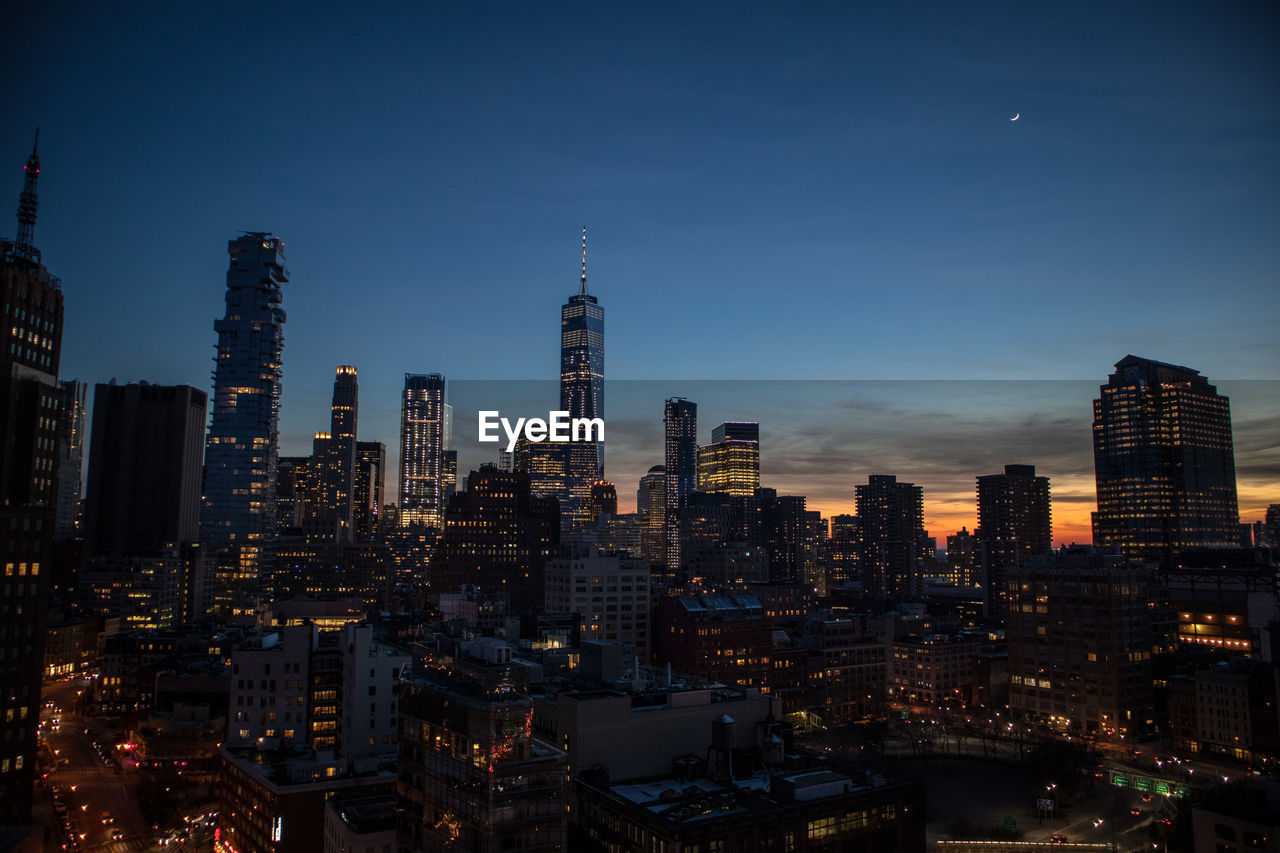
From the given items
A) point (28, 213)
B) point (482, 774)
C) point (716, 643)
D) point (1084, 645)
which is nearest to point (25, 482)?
point (28, 213)

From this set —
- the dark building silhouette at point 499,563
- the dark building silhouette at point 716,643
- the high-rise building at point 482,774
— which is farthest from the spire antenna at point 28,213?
the dark building silhouette at point 499,563

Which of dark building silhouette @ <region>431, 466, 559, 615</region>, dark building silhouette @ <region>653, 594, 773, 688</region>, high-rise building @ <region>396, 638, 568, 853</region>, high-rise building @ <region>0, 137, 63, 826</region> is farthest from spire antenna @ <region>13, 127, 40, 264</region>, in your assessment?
dark building silhouette @ <region>431, 466, 559, 615</region>

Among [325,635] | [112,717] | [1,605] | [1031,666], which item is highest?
[1,605]

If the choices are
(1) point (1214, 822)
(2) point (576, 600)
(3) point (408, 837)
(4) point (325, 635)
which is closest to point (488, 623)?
(2) point (576, 600)

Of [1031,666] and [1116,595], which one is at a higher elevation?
[1116,595]

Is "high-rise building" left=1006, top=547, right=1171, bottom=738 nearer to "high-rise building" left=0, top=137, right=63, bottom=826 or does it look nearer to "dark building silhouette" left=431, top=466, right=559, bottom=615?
"dark building silhouette" left=431, top=466, right=559, bottom=615

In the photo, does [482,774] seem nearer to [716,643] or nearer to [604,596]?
[716,643]

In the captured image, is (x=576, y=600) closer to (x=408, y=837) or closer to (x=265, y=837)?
(x=265, y=837)

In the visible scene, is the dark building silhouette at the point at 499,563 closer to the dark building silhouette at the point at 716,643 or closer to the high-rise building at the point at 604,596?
the high-rise building at the point at 604,596
